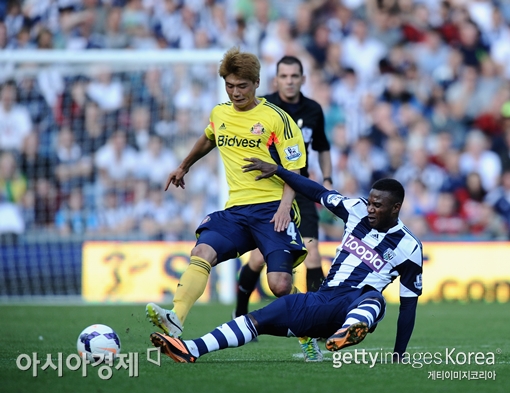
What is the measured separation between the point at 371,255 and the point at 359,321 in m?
0.82

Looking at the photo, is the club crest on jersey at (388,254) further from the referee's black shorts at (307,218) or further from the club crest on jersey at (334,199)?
the referee's black shorts at (307,218)

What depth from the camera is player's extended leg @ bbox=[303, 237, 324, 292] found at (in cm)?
852

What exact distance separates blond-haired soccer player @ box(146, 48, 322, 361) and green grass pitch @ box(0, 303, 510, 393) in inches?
28.1

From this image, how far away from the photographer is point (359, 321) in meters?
5.48

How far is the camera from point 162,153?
15.2 meters

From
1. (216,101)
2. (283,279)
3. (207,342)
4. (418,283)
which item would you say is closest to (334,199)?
(283,279)

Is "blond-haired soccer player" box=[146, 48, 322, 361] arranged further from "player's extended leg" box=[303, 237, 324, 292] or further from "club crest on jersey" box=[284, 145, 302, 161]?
"player's extended leg" box=[303, 237, 324, 292]

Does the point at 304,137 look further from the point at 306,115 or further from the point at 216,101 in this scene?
the point at 216,101

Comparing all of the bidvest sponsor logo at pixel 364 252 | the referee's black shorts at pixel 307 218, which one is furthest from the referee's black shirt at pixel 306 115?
the bidvest sponsor logo at pixel 364 252

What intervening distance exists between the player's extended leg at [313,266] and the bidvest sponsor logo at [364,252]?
2.15 m

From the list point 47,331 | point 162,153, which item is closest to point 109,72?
point 162,153

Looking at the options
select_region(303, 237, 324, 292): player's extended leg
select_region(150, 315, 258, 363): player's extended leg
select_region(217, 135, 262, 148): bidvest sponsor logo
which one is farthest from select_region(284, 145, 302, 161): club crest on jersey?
select_region(303, 237, 324, 292): player's extended leg

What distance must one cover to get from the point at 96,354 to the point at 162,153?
9575mm

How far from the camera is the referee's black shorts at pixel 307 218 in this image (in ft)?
27.9
